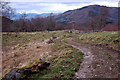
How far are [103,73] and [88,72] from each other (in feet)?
3.32

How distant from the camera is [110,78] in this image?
18.7ft

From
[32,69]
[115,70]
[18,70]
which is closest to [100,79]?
[115,70]

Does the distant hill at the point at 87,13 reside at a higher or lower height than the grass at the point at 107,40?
higher

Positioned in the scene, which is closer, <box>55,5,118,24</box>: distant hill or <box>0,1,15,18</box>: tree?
<box>0,1,15,18</box>: tree

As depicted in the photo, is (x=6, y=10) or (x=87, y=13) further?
(x=87, y=13)

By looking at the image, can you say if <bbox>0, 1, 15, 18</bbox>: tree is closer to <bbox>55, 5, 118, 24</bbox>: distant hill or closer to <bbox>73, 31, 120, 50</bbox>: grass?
<bbox>73, 31, 120, 50</bbox>: grass

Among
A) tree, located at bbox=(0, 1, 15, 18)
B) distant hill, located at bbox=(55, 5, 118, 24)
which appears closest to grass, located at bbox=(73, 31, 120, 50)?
tree, located at bbox=(0, 1, 15, 18)

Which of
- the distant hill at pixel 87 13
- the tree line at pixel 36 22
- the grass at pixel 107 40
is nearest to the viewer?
the grass at pixel 107 40

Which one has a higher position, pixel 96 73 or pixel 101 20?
pixel 101 20

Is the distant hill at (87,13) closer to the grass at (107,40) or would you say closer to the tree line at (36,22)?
the tree line at (36,22)

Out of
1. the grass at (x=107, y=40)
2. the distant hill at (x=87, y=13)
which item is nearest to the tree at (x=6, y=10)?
the grass at (x=107, y=40)

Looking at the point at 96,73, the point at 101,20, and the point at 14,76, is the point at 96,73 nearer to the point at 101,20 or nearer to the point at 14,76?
the point at 14,76

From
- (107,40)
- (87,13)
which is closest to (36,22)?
(87,13)

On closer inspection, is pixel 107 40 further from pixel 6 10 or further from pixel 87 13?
pixel 87 13
